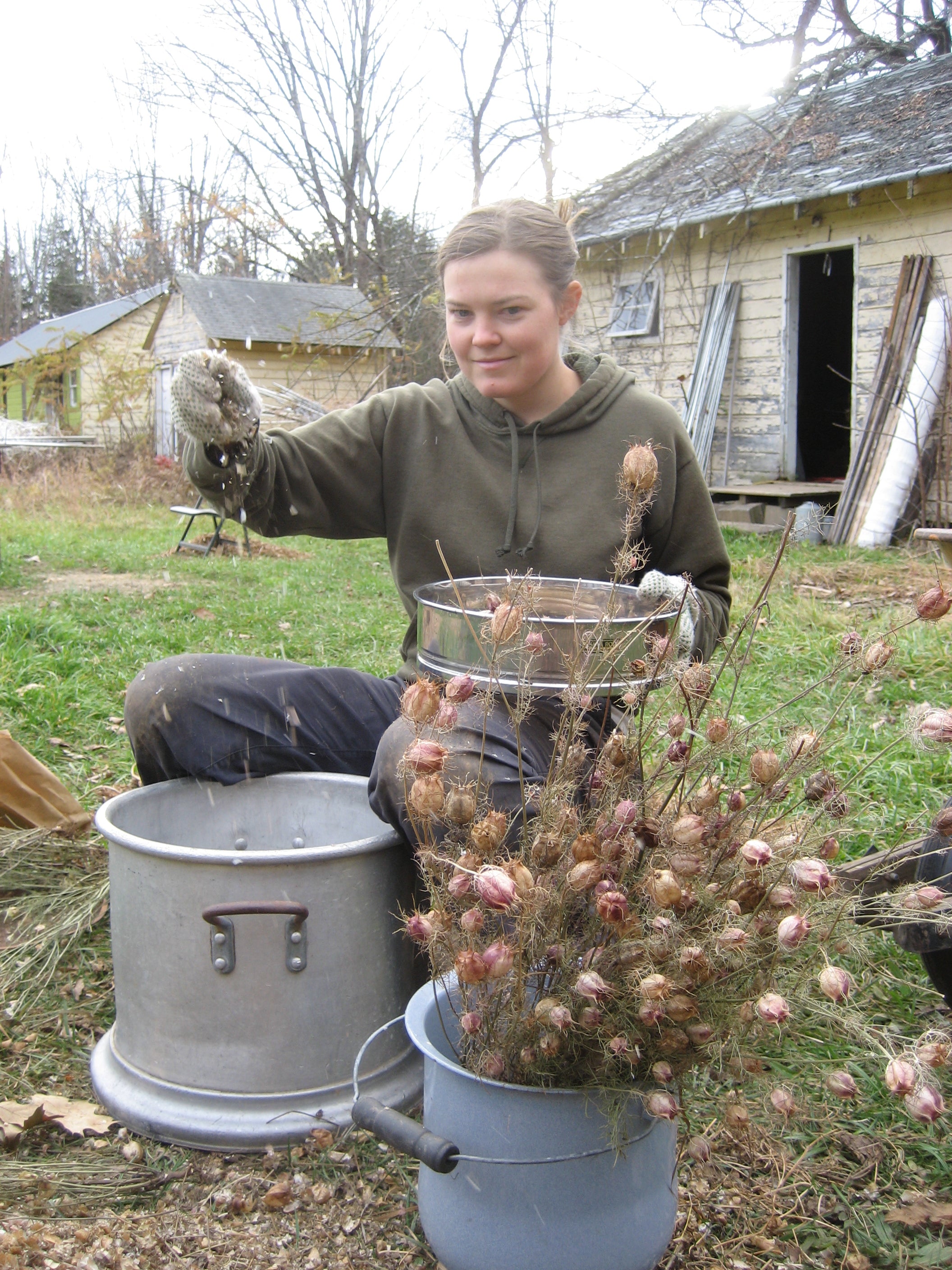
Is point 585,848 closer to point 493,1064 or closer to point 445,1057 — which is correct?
point 493,1064

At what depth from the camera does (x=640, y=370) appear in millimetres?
11219

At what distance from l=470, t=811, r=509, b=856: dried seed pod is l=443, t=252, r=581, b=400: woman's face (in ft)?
4.60

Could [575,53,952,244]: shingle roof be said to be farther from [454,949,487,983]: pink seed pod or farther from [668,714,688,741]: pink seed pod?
[454,949,487,983]: pink seed pod

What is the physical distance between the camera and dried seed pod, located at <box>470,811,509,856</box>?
3.90 feet

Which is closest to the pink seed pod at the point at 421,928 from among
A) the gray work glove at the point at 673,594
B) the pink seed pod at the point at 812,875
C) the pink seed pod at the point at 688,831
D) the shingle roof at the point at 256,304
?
the pink seed pod at the point at 688,831

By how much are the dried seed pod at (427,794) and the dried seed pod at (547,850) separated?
0.14m

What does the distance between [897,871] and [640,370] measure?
9805 millimetres

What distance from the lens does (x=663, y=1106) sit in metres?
1.21

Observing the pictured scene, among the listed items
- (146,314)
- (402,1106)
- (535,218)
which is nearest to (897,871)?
(402,1106)

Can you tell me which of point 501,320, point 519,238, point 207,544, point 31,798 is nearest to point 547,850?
point 501,320

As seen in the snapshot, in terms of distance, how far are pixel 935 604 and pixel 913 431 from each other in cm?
785

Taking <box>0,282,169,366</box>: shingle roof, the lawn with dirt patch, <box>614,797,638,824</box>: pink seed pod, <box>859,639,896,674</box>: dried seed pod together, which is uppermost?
<box>0,282,169,366</box>: shingle roof

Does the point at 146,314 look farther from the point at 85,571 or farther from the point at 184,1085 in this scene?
the point at 184,1085

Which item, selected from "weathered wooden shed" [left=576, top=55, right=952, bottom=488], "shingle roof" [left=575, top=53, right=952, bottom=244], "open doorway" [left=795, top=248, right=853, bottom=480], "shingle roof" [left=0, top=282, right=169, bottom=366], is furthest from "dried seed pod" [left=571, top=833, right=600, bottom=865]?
"shingle roof" [left=0, top=282, right=169, bottom=366]
